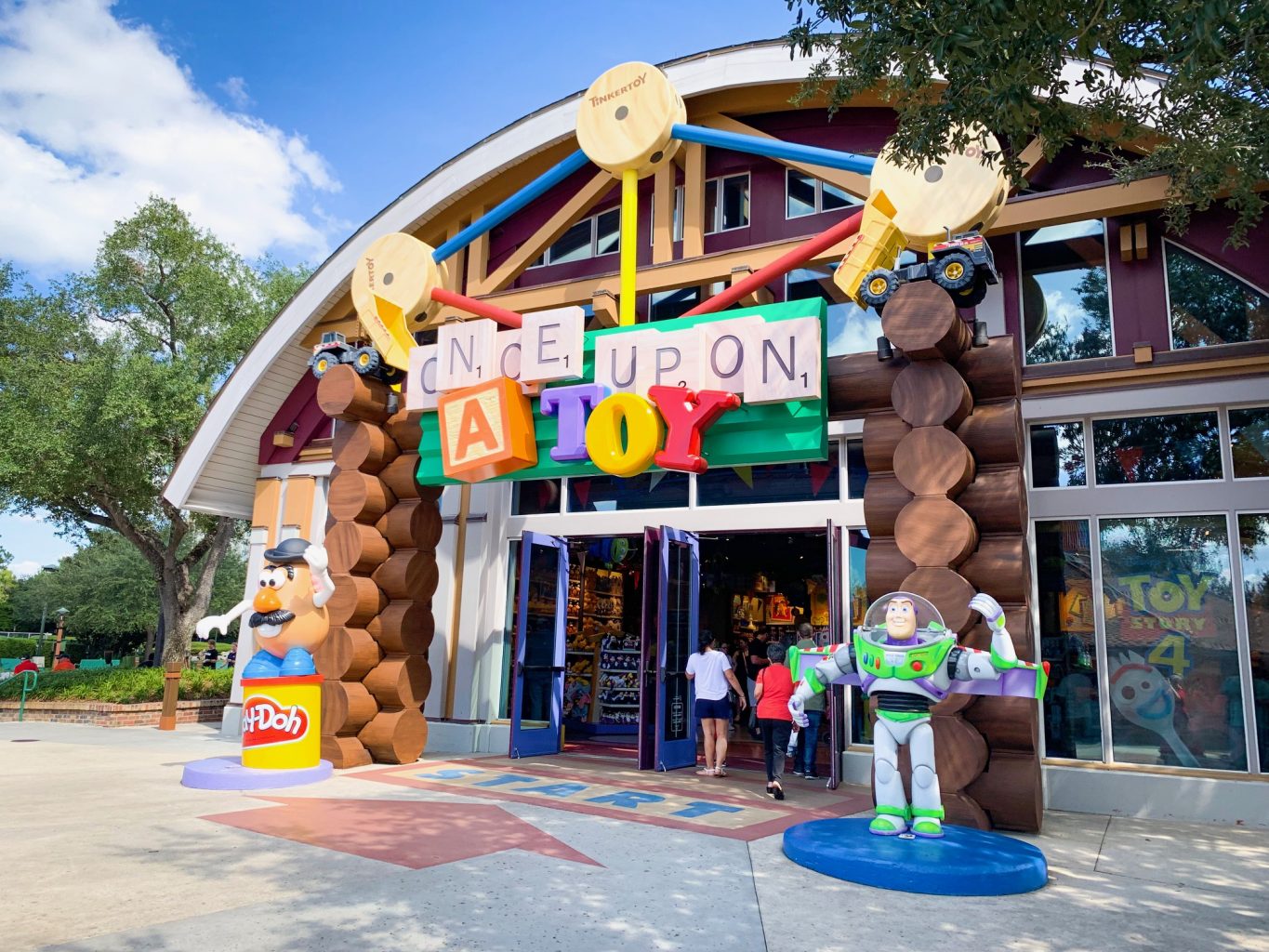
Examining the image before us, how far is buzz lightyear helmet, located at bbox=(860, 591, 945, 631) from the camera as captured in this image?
632 centimetres

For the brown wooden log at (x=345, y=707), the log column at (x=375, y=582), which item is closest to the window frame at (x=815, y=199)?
the log column at (x=375, y=582)

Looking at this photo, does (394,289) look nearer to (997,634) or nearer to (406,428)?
(406,428)

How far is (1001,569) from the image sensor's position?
705 cm

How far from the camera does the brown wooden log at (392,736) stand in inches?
377

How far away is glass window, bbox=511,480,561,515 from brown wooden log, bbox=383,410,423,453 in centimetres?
206

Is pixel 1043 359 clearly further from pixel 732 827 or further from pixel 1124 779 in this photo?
pixel 732 827

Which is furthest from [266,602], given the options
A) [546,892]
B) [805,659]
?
[805,659]

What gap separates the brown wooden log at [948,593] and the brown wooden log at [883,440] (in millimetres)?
1039

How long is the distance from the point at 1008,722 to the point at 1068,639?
2.47 m

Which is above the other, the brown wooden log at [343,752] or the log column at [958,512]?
the log column at [958,512]

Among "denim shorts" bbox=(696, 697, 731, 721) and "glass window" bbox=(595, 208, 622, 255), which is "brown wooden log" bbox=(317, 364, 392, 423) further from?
"denim shorts" bbox=(696, 697, 731, 721)

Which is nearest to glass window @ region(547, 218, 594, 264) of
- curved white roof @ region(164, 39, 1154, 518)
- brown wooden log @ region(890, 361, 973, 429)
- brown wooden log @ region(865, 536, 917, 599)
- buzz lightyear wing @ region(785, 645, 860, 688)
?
curved white roof @ region(164, 39, 1154, 518)

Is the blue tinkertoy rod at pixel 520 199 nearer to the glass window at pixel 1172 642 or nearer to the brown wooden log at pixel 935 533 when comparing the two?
the brown wooden log at pixel 935 533

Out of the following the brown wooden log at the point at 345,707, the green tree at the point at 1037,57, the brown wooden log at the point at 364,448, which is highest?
the green tree at the point at 1037,57
